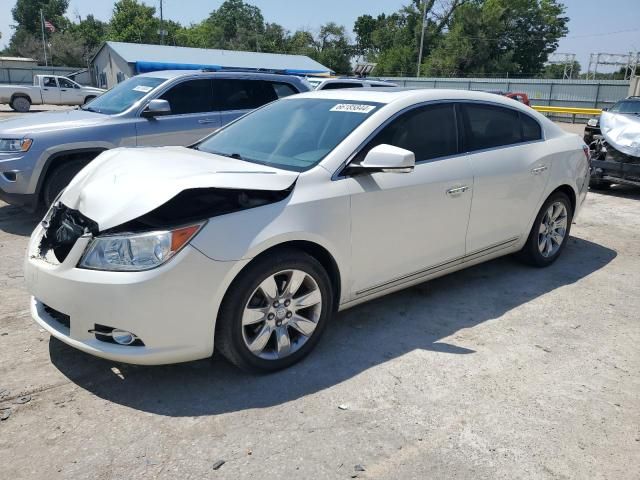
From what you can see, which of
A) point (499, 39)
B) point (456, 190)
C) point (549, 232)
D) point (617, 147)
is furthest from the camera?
point (499, 39)

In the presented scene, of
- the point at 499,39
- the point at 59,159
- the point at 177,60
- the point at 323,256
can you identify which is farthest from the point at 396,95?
the point at 499,39

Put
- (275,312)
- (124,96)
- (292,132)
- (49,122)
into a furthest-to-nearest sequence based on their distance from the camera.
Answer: (124,96) < (49,122) < (292,132) < (275,312)

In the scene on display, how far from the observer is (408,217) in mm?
3668

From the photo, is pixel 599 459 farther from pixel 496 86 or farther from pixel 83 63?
pixel 83 63

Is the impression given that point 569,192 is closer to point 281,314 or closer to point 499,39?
point 281,314

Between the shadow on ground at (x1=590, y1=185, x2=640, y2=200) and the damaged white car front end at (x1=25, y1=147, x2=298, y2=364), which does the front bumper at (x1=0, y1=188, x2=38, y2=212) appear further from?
the shadow on ground at (x1=590, y1=185, x2=640, y2=200)

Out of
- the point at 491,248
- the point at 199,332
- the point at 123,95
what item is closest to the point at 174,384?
the point at 199,332

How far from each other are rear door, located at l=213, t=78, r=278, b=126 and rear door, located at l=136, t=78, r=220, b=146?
0.10 metres

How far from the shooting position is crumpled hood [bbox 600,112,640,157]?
8391 mm

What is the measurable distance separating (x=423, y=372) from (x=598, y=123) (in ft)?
27.0

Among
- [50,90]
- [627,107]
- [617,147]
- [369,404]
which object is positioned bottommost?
[369,404]

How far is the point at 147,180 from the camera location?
3.02 m

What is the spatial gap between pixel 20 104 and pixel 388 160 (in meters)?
28.1

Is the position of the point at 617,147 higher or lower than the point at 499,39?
lower
